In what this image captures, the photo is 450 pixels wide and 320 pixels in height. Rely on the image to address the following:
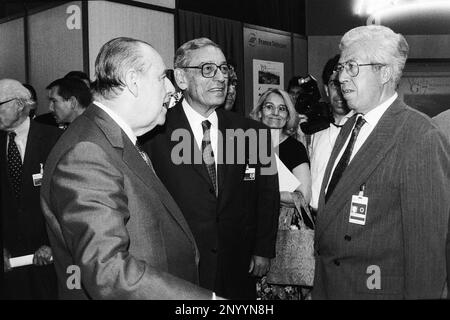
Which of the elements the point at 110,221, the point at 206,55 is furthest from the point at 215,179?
the point at 110,221

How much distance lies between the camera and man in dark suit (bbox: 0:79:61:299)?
3.21 metres

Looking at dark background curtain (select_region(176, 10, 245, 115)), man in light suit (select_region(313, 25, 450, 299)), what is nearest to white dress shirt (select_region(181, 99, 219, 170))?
man in light suit (select_region(313, 25, 450, 299))

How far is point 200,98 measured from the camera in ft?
→ 8.98

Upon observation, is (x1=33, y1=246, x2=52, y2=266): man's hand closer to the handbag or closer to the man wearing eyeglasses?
the handbag

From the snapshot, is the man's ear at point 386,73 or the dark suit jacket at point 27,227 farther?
the dark suit jacket at point 27,227

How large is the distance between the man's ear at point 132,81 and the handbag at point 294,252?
66.7 inches

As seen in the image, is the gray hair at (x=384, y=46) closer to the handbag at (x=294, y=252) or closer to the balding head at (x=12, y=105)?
the handbag at (x=294, y=252)

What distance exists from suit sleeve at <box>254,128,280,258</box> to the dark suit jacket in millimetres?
1328

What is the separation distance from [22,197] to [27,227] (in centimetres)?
19

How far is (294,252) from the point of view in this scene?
9.92 ft

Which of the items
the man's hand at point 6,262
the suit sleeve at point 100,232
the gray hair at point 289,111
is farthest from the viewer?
the gray hair at point 289,111

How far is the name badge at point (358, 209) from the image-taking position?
1.97 m
